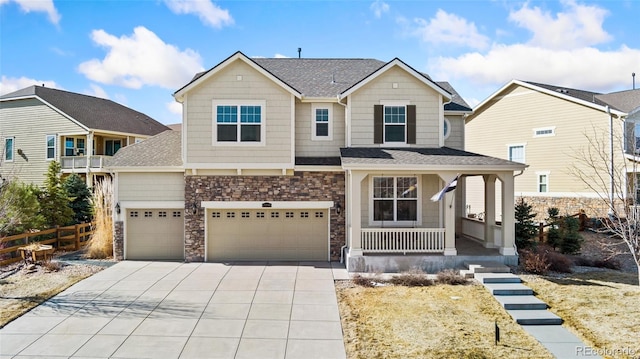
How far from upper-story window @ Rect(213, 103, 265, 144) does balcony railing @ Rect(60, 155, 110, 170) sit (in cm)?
1492

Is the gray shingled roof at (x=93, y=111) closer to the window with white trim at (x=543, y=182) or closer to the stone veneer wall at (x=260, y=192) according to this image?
the stone veneer wall at (x=260, y=192)

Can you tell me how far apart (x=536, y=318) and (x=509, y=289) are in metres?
1.78

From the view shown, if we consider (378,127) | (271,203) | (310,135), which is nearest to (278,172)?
(271,203)

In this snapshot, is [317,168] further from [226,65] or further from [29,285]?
[29,285]

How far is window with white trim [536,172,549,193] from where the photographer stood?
23250 millimetres

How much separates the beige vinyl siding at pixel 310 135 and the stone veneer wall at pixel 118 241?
6806mm

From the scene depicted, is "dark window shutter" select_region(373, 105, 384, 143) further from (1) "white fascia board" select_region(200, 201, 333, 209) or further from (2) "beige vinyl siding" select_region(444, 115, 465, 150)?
(2) "beige vinyl siding" select_region(444, 115, 465, 150)

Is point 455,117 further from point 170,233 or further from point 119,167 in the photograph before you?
point 119,167

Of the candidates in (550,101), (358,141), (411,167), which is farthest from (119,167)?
(550,101)

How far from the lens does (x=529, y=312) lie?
9.09 m

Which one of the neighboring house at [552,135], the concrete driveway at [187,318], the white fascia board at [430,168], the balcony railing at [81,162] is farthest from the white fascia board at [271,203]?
the balcony railing at [81,162]

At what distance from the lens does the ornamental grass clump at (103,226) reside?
1475 cm

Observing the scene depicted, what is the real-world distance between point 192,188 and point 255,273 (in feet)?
12.8

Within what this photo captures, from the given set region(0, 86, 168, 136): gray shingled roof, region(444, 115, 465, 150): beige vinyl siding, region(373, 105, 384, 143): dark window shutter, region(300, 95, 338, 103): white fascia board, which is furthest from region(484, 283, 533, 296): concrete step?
region(0, 86, 168, 136): gray shingled roof
